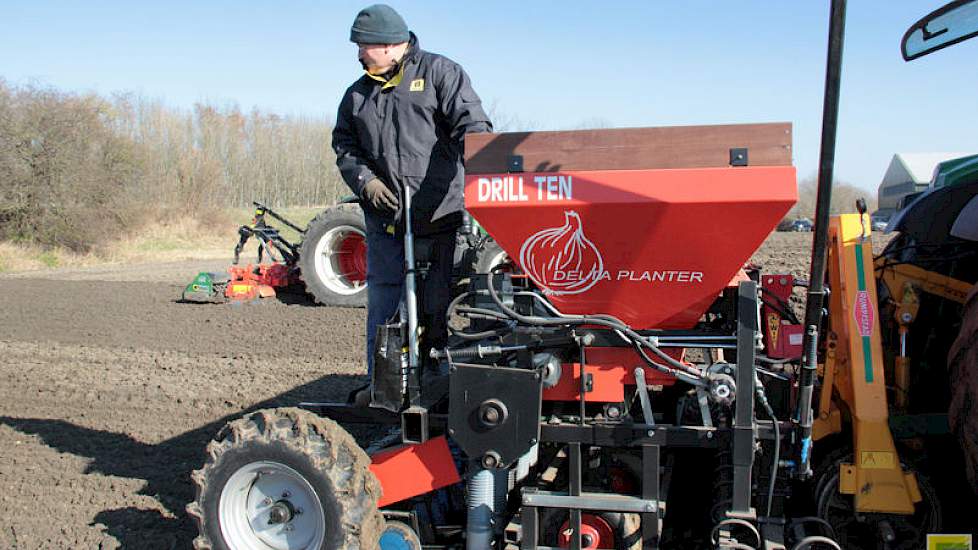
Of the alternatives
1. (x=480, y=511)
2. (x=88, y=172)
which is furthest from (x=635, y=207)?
(x=88, y=172)

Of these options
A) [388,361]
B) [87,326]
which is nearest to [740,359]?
[388,361]

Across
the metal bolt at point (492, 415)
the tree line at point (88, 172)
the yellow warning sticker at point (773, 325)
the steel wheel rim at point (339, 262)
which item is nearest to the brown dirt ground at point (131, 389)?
the steel wheel rim at point (339, 262)

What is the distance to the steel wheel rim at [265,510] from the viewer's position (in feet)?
10.3

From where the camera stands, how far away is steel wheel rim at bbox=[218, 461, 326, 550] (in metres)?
3.15

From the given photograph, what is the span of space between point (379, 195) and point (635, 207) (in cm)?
129

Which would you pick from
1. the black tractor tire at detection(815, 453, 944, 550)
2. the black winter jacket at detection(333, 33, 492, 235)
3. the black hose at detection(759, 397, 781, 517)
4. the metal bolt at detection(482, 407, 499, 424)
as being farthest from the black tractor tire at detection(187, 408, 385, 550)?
the black tractor tire at detection(815, 453, 944, 550)

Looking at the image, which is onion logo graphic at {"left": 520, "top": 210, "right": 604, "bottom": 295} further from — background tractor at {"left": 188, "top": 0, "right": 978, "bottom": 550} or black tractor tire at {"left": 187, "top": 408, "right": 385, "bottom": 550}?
black tractor tire at {"left": 187, "top": 408, "right": 385, "bottom": 550}

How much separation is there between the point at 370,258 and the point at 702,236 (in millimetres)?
1769

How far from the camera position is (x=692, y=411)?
334 cm

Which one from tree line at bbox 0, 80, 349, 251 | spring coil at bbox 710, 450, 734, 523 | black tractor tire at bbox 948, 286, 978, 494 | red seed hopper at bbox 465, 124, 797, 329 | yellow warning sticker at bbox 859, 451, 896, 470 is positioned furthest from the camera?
tree line at bbox 0, 80, 349, 251

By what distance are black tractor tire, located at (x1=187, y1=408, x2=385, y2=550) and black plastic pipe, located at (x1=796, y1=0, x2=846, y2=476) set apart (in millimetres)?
1633

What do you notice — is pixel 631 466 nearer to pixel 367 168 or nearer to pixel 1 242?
pixel 367 168

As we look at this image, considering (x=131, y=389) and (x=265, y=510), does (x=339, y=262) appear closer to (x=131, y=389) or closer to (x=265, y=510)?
(x=131, y=389)

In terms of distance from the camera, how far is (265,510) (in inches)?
127
